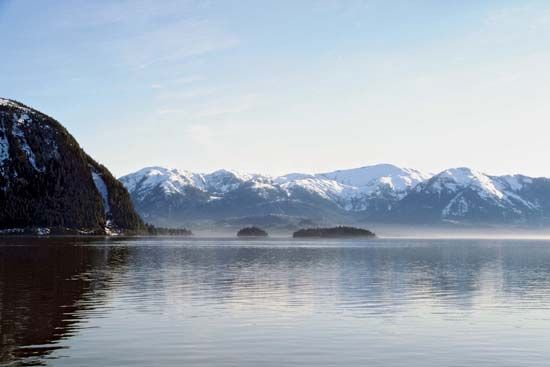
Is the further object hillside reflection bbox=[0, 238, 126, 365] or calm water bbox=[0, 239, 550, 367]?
hillside reflection bbox=[0, 238, 126, 365]

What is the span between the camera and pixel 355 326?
167ft

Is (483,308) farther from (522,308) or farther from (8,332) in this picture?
(8,332)

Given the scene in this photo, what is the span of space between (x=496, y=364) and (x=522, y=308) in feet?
90.1

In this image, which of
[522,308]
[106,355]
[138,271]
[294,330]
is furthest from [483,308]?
[138,271]

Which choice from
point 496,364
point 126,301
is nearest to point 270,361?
point 496,364

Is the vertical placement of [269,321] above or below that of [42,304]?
below

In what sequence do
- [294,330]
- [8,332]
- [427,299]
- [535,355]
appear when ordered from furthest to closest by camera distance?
[427,299]
[294,330]
[8,332]
[535,355]

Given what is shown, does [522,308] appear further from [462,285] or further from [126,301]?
[126,301]

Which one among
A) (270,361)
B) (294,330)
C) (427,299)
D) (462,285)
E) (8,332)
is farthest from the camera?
(462,285)

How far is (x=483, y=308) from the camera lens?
63.8m

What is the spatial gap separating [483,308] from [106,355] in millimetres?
37000

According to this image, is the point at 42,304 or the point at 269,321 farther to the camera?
the point at 42,304

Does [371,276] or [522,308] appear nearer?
[522,308]

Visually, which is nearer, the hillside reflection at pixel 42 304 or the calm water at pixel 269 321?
the calm water at pixel 269 321
